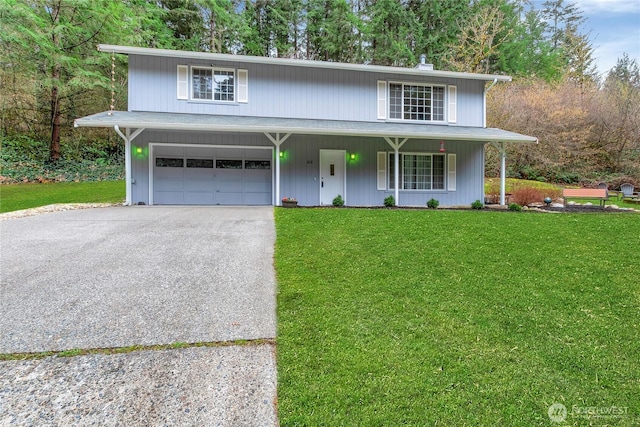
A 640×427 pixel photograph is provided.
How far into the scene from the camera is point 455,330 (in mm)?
2875

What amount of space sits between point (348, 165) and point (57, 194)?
10688mm

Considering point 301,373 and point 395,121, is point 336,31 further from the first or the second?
point 301,373

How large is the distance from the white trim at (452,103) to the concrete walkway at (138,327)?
928 centimetres

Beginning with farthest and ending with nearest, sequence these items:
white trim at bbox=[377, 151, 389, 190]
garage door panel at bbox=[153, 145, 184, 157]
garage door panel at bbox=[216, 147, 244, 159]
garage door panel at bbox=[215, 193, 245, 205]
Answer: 1. white trim at bbox=[377, 151, 389, 190]
2. garage door panel at bbox=[215, 193, 245, 205]
3. garage door panel at bbox=[216, 147, 244, 159]
4. garage door panel at bbox=[153, 145, 184, 157]

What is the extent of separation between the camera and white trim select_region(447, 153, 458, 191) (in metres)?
12.0

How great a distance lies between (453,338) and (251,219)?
5759 mm

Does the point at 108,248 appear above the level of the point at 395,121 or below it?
below

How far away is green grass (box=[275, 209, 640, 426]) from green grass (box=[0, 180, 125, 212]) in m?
9.46

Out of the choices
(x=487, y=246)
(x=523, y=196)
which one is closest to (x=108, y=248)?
(x=487, y=246)

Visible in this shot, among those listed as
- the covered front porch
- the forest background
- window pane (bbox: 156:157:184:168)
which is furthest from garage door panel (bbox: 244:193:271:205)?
the forest background

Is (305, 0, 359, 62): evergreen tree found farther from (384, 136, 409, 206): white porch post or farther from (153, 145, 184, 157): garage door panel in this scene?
(153, 145, 184, 157): garage door panel

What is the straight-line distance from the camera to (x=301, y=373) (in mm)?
2316

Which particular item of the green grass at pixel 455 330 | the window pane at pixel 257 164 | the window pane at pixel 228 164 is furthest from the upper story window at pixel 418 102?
the green grass at pixel 455 330

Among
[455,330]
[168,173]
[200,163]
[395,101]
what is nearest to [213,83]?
[200,163]
